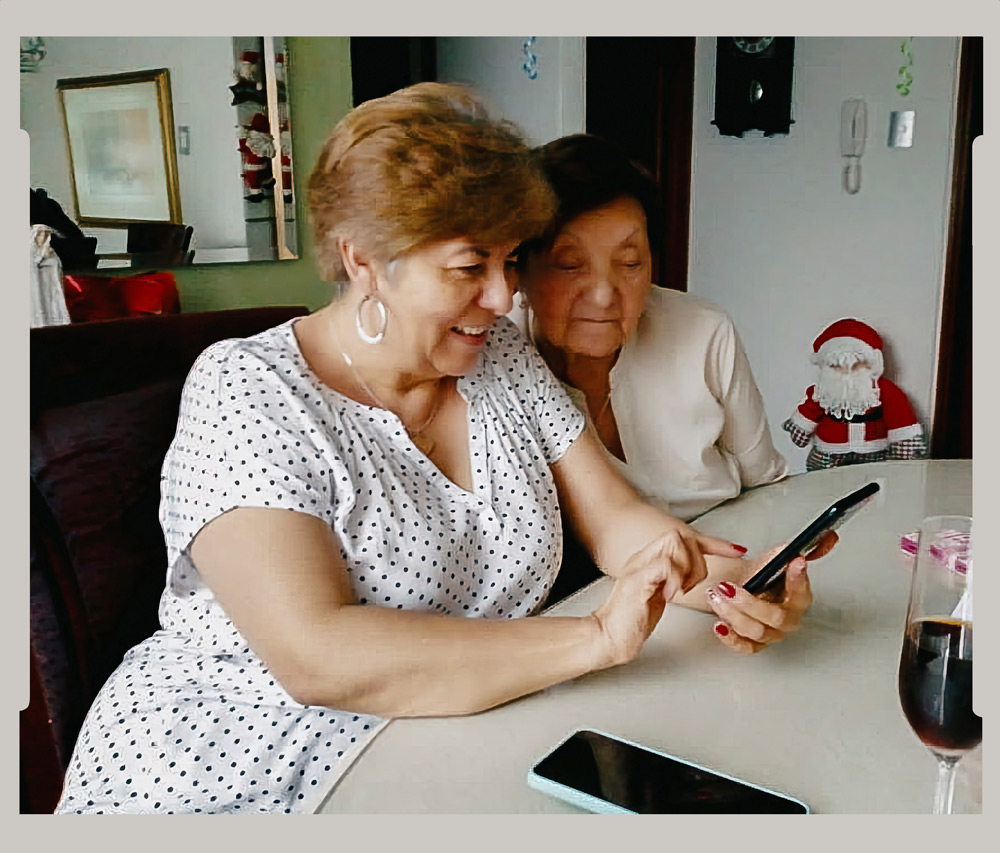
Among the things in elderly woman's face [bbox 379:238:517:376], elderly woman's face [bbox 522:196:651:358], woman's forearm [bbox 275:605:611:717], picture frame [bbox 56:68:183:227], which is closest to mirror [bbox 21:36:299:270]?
picture frame [bbox 56:68:183:227]

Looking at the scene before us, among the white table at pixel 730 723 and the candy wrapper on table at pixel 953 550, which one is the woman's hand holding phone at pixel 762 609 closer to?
the white table at pixel 730 723

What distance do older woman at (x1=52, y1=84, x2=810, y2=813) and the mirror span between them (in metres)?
0.05

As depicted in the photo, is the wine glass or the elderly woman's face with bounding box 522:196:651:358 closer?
the wine glass

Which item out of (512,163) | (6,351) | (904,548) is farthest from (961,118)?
(6,351)

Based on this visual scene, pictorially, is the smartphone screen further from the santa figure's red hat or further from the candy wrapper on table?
the santa figure's red hat

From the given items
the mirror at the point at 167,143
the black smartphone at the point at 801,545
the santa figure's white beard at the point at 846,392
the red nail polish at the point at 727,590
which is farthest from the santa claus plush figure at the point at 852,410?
the mirror at the point at 167,143

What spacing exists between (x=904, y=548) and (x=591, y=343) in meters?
0.37

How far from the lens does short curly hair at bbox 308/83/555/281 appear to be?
0.68 meters

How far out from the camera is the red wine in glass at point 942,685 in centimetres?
48

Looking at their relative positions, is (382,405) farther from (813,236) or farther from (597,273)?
(813,236)

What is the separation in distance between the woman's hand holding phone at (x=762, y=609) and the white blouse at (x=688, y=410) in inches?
6.2

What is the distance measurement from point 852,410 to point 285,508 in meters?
0.51

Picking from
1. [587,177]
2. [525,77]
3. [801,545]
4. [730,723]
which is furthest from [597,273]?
[730,723]

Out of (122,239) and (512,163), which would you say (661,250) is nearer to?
(512,163)
